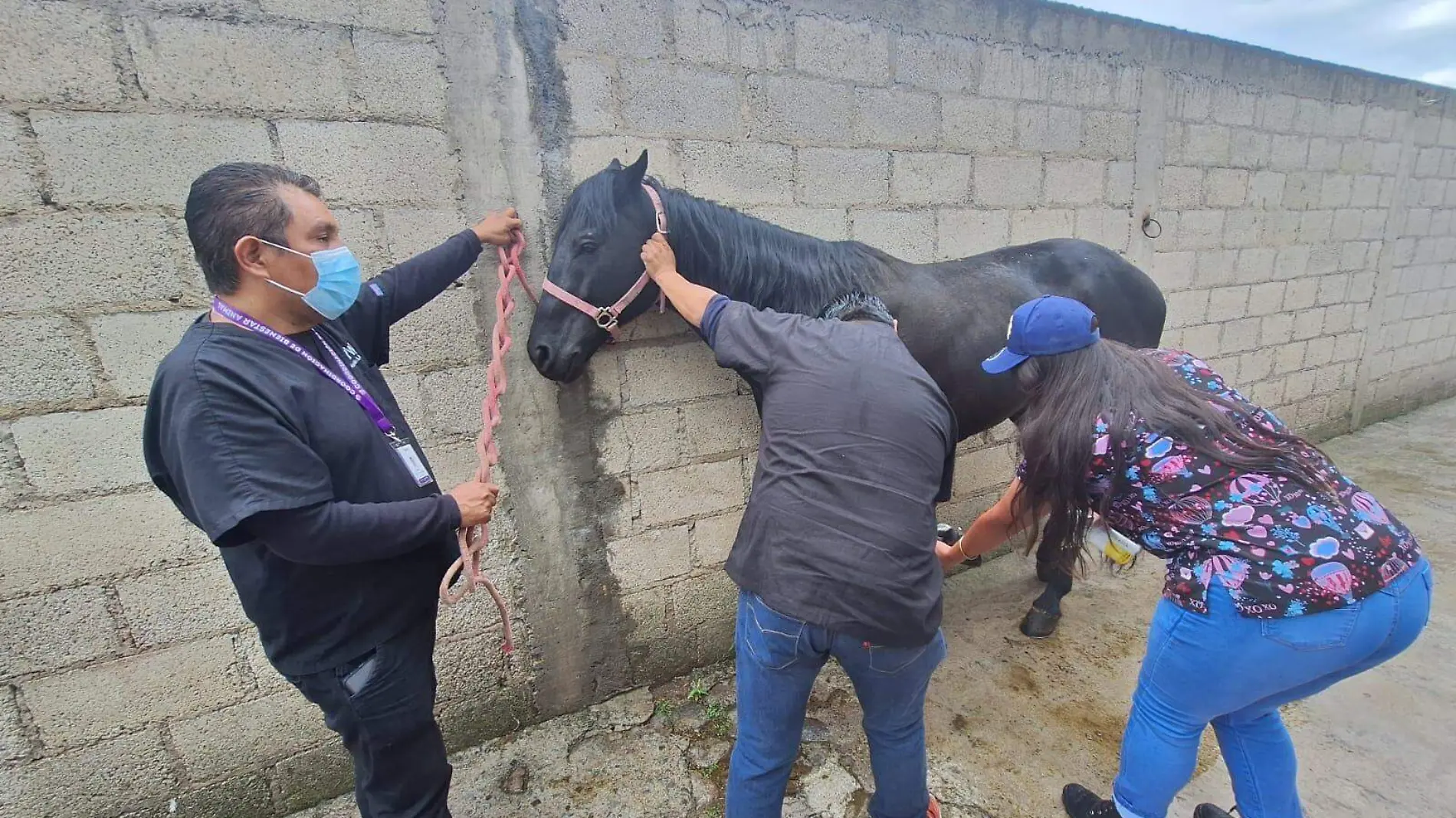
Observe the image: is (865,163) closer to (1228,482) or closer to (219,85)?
(1228,482)

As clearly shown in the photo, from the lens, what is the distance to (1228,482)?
135 cm

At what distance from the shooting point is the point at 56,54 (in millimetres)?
1520

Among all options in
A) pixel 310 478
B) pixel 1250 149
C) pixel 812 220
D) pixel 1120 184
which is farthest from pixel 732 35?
pixel 1250 149

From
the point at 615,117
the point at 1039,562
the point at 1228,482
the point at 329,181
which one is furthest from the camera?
the point at 1039,562

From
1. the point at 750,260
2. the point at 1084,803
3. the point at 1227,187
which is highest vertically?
the point at 750,260

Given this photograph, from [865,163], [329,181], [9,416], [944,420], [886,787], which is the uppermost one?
[329,181]

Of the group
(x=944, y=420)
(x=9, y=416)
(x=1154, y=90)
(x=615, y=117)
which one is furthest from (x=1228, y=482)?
(x=1154, y=90)

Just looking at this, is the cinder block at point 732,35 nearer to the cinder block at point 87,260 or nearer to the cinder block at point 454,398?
the cinder block at point 454,398

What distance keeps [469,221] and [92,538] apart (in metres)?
1.29

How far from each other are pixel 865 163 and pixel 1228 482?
180 centimetres

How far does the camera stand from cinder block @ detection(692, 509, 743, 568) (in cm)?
260

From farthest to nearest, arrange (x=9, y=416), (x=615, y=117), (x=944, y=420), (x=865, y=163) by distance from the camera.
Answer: (x=865, y=163) < (x=615, y=117) < (x=9, y=416) < (x=944, y=420)

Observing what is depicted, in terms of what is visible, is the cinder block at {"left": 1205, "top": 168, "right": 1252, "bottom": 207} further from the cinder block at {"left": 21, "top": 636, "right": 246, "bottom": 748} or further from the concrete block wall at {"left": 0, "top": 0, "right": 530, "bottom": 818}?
the cinder block at {"left": 21, "top": 636, "right": 246, "bottom": 748}

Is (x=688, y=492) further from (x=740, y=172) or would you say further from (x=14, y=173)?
(x=14, y=173)
